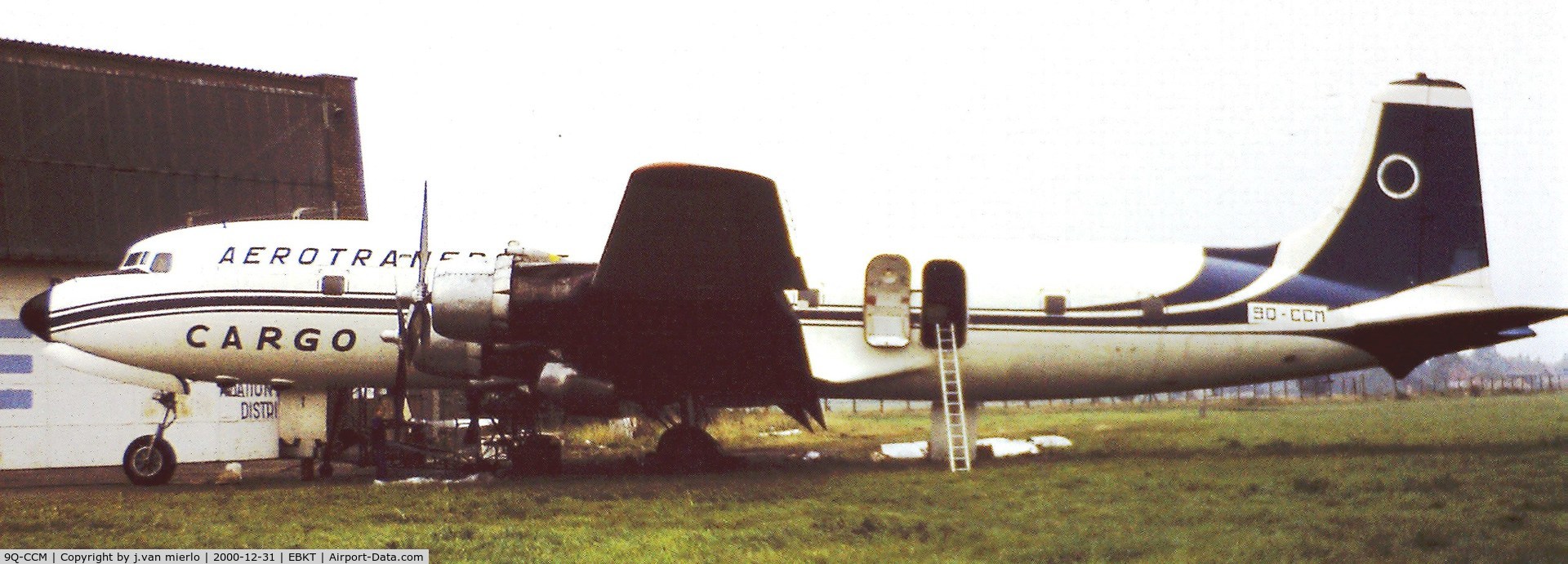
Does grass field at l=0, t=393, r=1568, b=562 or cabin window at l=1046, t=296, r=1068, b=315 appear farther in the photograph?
cabin window at l=1046, t=296, r=1068, b=315

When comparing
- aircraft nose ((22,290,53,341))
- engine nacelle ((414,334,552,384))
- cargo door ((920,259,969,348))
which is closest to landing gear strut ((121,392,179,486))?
aircraft nose ((22,290,53,341))

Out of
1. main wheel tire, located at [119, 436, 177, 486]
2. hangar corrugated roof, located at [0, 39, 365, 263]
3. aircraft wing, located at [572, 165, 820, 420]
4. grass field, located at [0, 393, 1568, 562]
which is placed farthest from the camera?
hangar corrugated roof, located at [0, 39, 365, 263]

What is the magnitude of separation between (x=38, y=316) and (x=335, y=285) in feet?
12.5

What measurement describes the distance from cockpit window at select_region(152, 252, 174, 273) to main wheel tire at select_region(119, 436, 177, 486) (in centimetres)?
215

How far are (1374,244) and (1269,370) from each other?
205 centimetres

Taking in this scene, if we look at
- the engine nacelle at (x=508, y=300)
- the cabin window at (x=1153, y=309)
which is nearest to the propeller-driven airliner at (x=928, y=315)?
the cabin window at (x=1153, y=309)

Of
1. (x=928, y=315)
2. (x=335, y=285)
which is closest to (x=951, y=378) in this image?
(x=928, y=315)

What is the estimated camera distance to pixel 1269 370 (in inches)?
591

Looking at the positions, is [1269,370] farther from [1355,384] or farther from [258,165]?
[258,165]

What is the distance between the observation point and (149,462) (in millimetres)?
13688

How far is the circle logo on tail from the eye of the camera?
49.1ft

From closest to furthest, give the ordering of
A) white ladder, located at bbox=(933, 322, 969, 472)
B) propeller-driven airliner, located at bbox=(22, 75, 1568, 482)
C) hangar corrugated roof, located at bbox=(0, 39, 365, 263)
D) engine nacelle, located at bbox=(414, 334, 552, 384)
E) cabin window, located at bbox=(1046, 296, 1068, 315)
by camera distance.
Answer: engine nacelle, located at bbox=(414, 334, 552, 384) → propeller-driven airliner, located at bbox=(22, 75, 1568, 482) → white ladder, located at bbox=(933, 322, 969, 472) → cabin window, located at bbox=(1046, 296, 1068, 315) → hangar corrugated roof, located at bbox=(0, 39, 365, 263)
